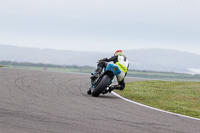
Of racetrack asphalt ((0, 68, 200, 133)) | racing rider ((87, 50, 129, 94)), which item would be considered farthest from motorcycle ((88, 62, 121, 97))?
racetrack asphalt ((0, 68, 200, 133))

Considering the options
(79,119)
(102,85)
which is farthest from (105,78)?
(79,119)

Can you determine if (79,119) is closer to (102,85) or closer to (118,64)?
(102,85)

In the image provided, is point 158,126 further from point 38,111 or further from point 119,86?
point 119,86

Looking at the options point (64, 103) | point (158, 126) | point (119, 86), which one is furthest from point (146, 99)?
point (158, 126)

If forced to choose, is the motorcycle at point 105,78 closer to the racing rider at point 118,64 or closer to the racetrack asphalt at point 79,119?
the racing rider at point 118,64

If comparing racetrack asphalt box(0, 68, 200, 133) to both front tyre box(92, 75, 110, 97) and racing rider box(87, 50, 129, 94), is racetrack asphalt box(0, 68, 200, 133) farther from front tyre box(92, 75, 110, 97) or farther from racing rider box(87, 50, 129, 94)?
racing rider box(87, 50, 129, 94)

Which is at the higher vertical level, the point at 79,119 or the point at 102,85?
the point at 102,85

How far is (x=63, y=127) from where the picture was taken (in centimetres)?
641

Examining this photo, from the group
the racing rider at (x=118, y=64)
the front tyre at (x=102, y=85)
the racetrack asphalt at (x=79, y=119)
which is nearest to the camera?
the racetrack asphalt at (x=79, y=119)

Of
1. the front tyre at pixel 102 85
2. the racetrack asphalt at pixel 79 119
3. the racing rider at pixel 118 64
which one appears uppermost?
the racing rider at pixel 118 64

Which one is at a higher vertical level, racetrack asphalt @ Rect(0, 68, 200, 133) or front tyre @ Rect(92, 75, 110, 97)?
front tyre @ Rect(92, 75, 110, 97)

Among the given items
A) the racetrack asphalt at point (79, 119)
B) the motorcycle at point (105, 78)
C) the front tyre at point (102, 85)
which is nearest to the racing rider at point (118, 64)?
the motorcycle at point (105, 78)

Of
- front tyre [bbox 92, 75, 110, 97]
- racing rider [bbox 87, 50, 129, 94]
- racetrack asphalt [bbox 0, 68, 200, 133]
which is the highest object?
racing rider [bbox 87, 50, 129, 94]

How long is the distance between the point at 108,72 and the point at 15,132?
6.49 meters
